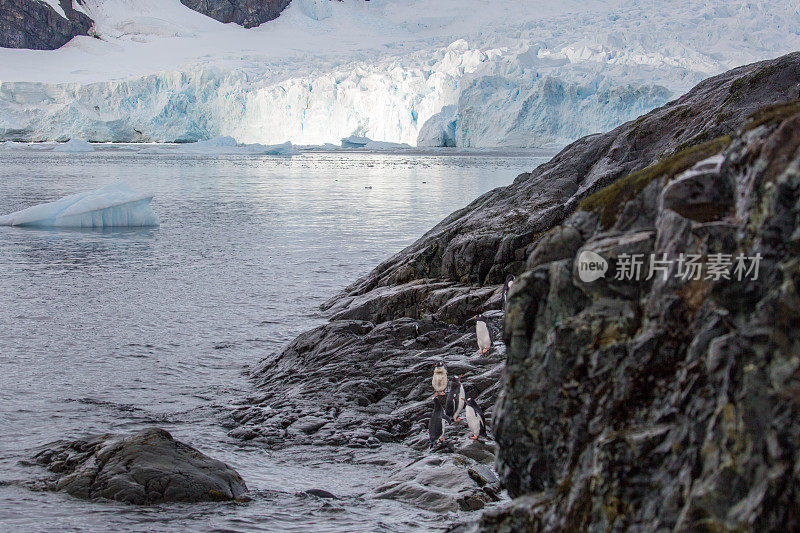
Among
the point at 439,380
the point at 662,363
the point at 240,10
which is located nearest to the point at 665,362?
the point at 662,363

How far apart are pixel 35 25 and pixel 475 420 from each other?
17354cm

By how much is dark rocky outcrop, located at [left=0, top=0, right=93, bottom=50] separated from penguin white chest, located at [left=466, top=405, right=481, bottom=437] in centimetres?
16924

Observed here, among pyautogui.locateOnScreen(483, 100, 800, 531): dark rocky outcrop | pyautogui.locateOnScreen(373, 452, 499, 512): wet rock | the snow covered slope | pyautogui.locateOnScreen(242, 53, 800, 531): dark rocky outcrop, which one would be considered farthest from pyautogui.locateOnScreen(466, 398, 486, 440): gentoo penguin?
the snow covered slope

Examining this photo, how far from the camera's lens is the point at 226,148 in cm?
8256

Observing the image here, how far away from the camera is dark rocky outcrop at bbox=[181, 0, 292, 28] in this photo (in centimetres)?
17538

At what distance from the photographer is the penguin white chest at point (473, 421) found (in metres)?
6.59

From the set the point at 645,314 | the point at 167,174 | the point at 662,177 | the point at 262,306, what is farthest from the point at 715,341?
the point at 167,174

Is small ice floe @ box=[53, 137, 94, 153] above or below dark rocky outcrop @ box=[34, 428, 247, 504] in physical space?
above

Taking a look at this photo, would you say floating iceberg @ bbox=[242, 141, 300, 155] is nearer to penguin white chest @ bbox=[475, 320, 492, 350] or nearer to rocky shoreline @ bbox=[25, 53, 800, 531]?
penguin white chest @ bbox=[475, 320, 492, 350]

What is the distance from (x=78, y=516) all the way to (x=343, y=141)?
305 feet

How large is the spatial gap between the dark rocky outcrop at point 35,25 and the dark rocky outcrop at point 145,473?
16828 cm

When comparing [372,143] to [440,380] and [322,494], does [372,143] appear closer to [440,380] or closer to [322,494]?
[440,380]

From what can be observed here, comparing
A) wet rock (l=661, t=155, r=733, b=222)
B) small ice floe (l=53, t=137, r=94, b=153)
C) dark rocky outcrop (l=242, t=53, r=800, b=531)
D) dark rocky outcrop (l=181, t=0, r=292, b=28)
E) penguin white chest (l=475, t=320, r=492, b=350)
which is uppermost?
dark rocky outcrop (l=181, t=0, r=292, b=28)

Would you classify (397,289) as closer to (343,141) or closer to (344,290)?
(344,290)
